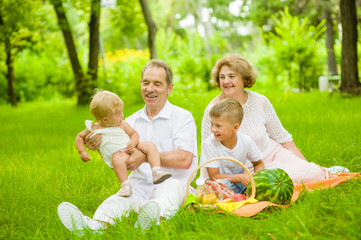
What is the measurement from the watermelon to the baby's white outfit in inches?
48.6

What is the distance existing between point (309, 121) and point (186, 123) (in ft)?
15.3

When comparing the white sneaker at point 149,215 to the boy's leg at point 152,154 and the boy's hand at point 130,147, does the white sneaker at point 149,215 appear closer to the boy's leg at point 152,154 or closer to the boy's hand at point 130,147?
the boy's leg at point 152,154

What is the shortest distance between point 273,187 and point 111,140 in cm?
150

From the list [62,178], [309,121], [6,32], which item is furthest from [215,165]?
[6,32]

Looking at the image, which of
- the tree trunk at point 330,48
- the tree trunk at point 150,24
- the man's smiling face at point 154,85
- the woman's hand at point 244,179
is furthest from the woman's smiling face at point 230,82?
the tree trunk at point 330,48

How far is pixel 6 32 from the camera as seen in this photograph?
1211cm

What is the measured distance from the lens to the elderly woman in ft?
14.4

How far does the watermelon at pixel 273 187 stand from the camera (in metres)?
3.55

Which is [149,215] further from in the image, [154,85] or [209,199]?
[154,85]

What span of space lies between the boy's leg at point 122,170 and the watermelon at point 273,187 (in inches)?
44.3

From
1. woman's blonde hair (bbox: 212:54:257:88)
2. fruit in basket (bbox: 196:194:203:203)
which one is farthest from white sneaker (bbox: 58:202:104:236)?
woman's blonde hair (bbox: 212:54:257:88)

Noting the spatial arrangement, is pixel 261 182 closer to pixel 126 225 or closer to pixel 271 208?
pixel 271 208

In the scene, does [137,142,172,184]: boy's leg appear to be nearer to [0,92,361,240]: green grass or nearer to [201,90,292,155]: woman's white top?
[0,92,361,240]: green grass

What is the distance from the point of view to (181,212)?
3.38 m
